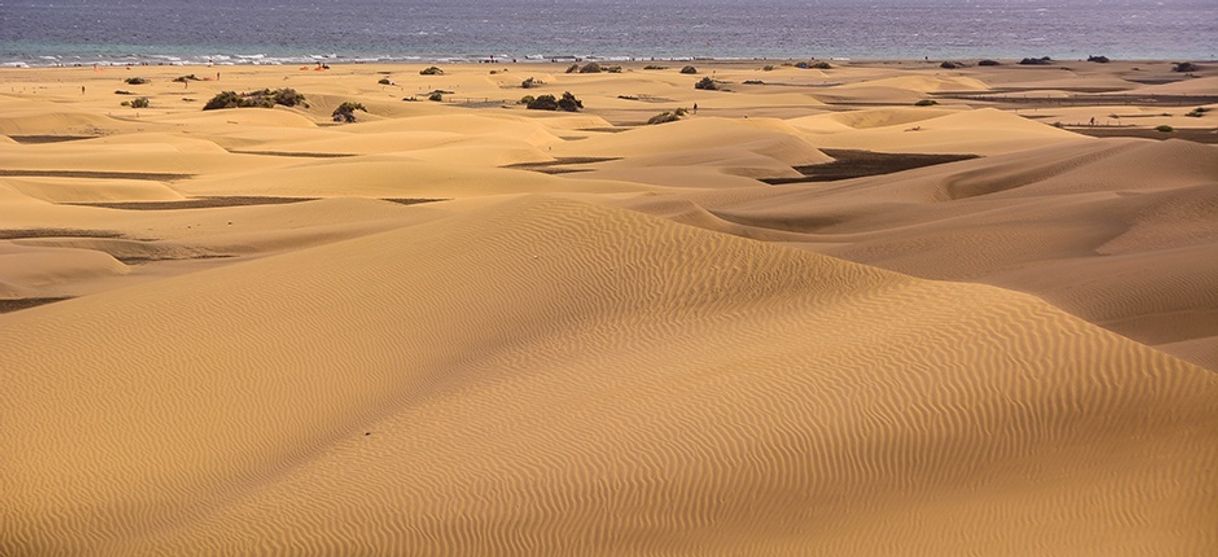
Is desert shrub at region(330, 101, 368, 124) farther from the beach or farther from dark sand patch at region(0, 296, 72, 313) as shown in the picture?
dark sand patch at region(0, 296, 72, 313)

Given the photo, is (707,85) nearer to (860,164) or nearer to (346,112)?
(346,112)

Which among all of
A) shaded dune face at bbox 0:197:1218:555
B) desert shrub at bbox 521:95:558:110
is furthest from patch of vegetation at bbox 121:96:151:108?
shaded dune face at bbox 0:197:1218:555

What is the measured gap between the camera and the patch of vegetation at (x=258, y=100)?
31.4 meters

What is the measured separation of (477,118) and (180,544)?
22928mm

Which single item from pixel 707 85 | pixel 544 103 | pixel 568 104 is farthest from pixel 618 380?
pixel 707 85

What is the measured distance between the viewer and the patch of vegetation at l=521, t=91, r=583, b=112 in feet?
109

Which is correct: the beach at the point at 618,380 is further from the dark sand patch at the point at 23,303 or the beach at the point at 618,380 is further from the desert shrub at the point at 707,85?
the desert shrub at the point at 707,85

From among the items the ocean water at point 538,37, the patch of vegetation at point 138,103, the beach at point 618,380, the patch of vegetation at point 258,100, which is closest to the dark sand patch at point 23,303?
the beach at point 618,380

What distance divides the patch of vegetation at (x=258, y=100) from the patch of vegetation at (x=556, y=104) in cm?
560

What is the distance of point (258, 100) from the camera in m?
31.8

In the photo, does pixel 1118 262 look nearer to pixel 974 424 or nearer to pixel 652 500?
pixel 974 424

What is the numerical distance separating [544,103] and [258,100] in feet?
22.4

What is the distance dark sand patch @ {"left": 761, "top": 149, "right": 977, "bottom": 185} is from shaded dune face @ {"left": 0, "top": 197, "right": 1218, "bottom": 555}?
11.8 m

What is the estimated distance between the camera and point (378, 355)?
27.6ft
